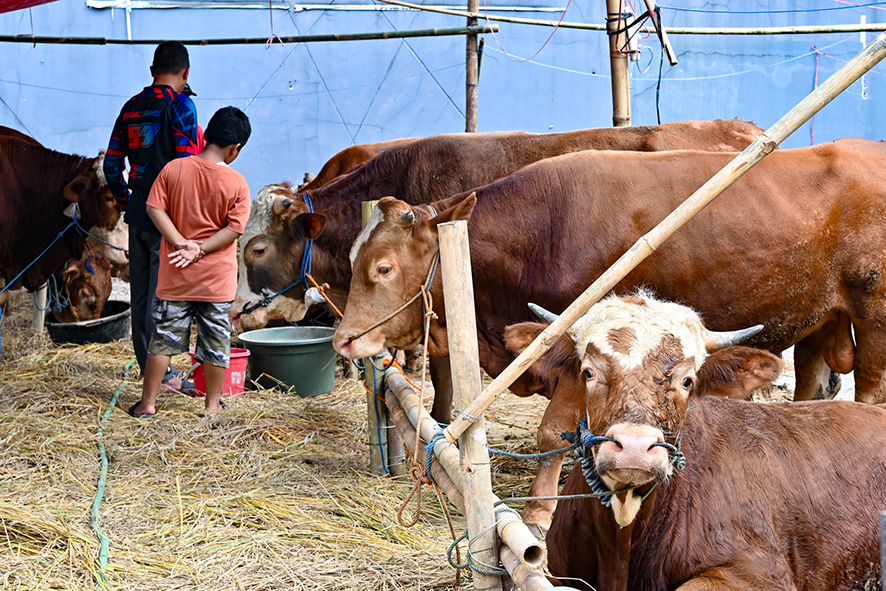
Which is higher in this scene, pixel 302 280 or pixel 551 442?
pixel 302 280

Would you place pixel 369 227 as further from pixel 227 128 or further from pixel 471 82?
pixel 471 82

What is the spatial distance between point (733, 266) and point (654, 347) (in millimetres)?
2074

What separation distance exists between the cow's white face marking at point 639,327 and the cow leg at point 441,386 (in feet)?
8.03

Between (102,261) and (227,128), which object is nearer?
(227,128)

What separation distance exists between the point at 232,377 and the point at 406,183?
5.99 ft

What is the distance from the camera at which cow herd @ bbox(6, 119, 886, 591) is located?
2637mm

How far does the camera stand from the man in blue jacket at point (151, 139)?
5531mm

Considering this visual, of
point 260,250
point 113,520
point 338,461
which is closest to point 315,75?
point 260,250

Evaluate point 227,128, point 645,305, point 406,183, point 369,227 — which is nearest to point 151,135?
point 227,128

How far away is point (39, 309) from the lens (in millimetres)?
7277

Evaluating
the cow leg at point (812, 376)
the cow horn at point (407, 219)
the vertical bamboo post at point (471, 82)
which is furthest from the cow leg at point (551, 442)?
the vertical bamboo post at point (471, 82)

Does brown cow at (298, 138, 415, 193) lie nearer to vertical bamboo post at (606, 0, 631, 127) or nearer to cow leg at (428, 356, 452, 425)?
vertical bamboo post at (606, 0, 631, 127)

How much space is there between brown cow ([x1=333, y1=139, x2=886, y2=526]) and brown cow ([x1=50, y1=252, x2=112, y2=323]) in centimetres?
388

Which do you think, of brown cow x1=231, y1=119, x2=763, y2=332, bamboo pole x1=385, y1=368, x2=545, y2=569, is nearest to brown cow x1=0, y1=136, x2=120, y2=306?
brown cow x1=231, y1=119, x2=763, y2=332
